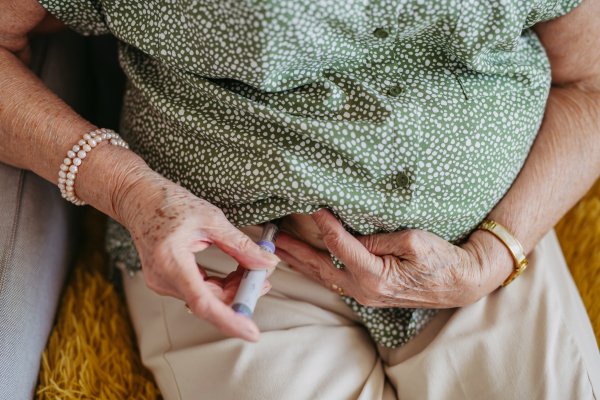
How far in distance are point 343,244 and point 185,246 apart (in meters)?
0.24

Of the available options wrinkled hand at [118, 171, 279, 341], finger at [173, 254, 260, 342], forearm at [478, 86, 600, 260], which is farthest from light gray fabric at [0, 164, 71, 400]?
forearm at [478, 86, 600, 260]

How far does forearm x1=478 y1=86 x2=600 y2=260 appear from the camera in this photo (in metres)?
0.72

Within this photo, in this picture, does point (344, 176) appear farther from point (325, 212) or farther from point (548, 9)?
point (548, 9)

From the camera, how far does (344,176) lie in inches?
23.2

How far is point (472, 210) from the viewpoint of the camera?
0.66 m

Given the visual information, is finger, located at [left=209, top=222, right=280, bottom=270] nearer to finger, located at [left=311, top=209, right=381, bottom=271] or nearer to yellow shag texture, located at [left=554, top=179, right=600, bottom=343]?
finger, located at [left=311, top=209, right=381, bottom=271]

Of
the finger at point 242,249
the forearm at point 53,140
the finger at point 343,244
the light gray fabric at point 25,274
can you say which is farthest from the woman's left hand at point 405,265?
the light gray fabric at point 25,274

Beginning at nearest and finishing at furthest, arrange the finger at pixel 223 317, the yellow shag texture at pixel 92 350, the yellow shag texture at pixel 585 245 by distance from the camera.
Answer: the finger at pixel 223 317 < the yellow shag texture at pixel 92 350 < the yellow shag texture at pixel 585 245

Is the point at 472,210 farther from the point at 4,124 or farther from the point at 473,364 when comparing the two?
the point at 4,124

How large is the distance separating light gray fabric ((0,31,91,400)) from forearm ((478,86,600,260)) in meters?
0.79

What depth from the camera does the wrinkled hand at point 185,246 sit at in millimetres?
477

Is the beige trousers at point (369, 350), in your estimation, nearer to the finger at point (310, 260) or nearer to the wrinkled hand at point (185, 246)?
the finger at point (310, 260)

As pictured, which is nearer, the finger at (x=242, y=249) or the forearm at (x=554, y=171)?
the finger at (x=242, y=249)

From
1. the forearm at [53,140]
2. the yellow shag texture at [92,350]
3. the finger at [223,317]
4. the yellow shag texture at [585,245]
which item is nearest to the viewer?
the finger at [223,317]
